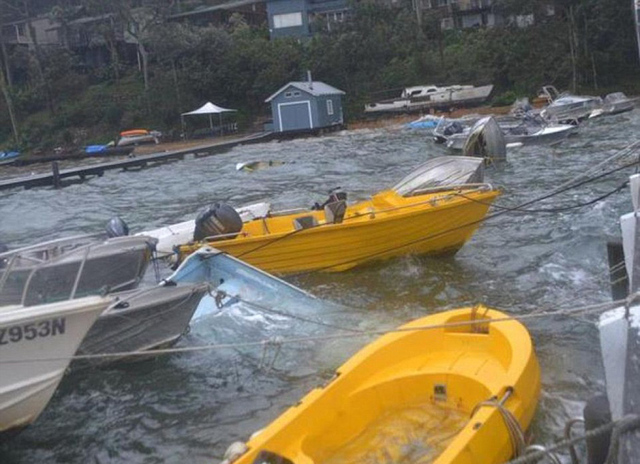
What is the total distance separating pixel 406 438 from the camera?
18.7ft

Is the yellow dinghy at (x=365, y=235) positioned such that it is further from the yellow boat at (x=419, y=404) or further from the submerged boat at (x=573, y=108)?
the submerged boat at (x=573, y=108)

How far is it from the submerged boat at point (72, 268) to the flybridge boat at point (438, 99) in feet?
126

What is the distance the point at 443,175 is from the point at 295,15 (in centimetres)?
4871

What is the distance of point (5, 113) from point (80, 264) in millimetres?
55544

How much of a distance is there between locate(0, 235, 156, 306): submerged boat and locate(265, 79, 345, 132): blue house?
35.1 metres

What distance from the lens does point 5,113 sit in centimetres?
5759

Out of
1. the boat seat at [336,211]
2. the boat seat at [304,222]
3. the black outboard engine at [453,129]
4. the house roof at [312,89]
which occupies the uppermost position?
the house roof at [312,89]

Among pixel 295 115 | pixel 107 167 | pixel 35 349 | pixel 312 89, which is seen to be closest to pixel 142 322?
pixel 35 349

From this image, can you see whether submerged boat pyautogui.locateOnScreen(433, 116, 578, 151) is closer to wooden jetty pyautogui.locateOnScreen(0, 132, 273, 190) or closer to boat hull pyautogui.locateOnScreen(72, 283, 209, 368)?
wooden jetty pyautogui.locateOnScreen(0, 132, 273, 190)

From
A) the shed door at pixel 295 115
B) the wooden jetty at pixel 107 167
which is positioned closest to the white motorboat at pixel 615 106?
the shed door at pixel 295 115

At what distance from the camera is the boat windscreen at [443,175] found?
12.6 metres

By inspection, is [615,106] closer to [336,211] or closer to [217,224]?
[336,211]

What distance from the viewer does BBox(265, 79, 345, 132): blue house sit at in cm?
4344

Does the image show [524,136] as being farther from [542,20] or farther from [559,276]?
[542,20]
